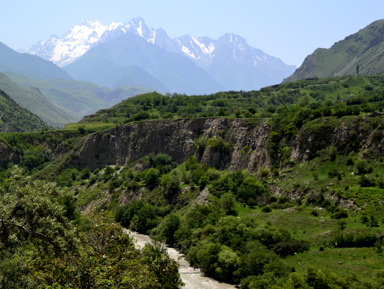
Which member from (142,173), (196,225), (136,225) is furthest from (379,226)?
(142,173)

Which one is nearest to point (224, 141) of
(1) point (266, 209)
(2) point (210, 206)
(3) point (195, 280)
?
(2) point (210, 206)

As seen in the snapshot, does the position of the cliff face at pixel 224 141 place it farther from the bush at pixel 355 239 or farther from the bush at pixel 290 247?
the bush at pixel 290 247

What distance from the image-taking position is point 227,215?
77750 mm

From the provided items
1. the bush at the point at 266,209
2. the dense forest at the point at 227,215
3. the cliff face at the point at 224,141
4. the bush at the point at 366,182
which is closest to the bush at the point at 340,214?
the dense forest at the point at 227,215

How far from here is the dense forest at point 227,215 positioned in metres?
25.2

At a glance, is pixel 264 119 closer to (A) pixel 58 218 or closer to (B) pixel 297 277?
(B) pixel 297 277

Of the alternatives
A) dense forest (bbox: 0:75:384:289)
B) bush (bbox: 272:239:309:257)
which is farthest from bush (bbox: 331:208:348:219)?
bush (bbox: 272:239:309:257)

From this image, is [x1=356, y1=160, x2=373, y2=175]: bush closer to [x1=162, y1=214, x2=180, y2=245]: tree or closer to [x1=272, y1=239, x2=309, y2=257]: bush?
[x1=272, y1=239, x2=309, y2=257]: bush

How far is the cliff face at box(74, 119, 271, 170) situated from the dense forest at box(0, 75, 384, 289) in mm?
1257

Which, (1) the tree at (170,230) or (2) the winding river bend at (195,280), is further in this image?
(1) the tree at (170,230)

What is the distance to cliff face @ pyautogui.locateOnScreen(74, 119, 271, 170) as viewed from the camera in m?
112

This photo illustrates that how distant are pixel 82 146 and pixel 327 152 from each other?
362 ft

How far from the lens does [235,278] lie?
58688 millimetres

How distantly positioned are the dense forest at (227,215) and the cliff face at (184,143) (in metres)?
1.26
